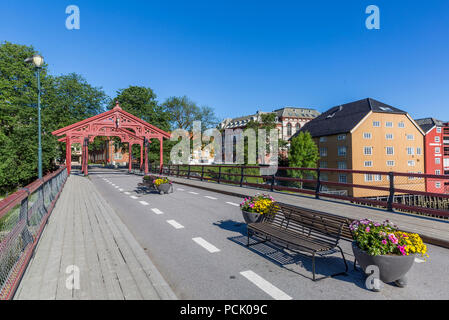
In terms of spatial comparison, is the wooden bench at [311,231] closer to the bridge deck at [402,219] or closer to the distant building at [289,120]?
the bridge deck at [402,219]

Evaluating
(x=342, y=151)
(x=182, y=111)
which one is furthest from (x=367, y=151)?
(x=182, y=111)

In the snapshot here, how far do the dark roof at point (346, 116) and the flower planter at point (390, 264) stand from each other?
49.6 metres

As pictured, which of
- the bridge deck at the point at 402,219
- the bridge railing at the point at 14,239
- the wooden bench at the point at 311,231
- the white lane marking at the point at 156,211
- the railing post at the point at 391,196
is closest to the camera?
the bridge railing at the point at 14,239

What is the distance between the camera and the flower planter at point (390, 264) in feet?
11.4

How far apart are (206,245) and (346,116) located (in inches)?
2173

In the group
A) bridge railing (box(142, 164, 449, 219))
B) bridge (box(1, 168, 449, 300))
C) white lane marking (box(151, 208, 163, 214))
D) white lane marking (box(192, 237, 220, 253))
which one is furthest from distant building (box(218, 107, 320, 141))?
white lane marking (box(192, 237, 220, 253))

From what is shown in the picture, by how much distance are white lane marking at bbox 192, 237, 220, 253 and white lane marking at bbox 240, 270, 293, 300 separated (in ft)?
3.95

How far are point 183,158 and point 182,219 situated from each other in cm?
4311

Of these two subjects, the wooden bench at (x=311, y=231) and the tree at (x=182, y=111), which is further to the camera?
the tree at (x=182, y=111)

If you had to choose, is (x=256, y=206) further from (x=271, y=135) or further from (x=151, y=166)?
(x=271, y=135)

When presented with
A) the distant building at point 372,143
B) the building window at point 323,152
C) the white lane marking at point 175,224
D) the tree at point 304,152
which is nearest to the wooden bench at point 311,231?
the white lane marking at point 175,224

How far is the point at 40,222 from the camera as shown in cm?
641

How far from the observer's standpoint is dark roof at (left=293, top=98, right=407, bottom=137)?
5033 centimetres

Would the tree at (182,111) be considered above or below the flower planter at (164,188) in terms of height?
above
